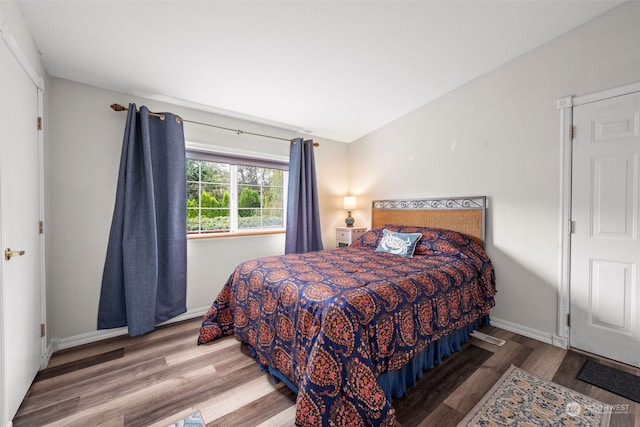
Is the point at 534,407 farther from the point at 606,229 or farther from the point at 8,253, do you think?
the point at 8,253

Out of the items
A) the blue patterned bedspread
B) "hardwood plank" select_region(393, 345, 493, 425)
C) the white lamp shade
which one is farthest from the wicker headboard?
"hardwood plank" select_region(393, 345, 493, 425)

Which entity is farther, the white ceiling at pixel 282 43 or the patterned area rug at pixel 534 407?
the white ceiling at pixel 282 43

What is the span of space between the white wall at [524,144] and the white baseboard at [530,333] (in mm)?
37

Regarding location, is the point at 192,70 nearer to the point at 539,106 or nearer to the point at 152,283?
the point at 152,283

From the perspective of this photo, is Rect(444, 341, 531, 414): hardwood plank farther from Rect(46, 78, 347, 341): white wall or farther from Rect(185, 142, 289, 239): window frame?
Rect(46, 78, 347, 341): white wall

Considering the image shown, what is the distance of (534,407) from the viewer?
5.17ft

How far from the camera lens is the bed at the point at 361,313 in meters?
1.29

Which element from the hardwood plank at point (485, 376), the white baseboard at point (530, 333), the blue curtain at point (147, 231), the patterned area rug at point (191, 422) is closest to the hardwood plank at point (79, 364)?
the blue curtain at point (147, 231)

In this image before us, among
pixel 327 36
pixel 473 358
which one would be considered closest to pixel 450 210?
pixel 473 358

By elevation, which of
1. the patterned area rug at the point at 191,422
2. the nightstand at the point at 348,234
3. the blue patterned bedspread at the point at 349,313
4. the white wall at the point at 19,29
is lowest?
the patterned area rug at the point at 191,422

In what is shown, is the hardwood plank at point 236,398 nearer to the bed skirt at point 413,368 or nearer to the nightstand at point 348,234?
the bed skirt at point 413,368

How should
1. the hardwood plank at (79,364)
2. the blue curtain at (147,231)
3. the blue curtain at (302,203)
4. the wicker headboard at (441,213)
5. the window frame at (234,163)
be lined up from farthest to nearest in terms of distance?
1. the blue curtain at (302,203)
2. the window frame at (234,163)
3. the wicker headboard at (441,213)
4. the blue curtain at (147,231)
5. the hardwood plank at (79,364)

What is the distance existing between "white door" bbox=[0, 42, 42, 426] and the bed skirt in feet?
4.49

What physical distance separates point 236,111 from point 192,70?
783 mm
